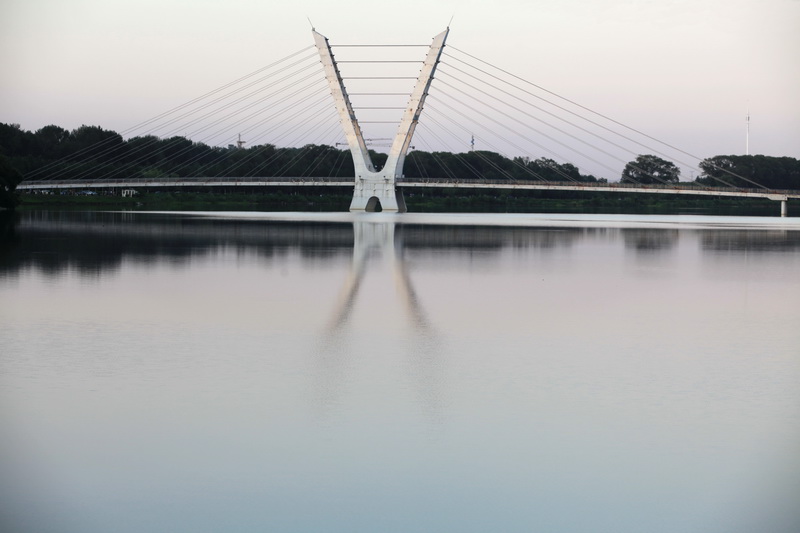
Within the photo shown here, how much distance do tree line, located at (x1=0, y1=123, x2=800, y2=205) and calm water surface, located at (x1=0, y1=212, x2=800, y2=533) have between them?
93.0m

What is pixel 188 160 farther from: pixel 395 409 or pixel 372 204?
pixel 395 409

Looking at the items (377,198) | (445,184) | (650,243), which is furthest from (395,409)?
(377,198)

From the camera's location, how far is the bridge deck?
84.6 meters

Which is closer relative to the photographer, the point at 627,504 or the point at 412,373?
the point at 627,504

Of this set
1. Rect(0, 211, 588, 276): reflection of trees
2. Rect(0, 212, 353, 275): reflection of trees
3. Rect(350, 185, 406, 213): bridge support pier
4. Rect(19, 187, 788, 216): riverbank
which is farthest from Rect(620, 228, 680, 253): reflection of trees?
Rect(19, 187, 788, 216): riverbank

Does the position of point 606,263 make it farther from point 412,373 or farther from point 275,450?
point 275,450

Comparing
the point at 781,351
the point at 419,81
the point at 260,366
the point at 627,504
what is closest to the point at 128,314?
the point at 260,366

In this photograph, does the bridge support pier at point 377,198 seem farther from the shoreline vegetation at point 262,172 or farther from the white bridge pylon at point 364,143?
the shoreline vegetation at point 262,172

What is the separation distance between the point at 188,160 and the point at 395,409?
117 meters

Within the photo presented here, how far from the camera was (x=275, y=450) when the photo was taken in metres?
6.57

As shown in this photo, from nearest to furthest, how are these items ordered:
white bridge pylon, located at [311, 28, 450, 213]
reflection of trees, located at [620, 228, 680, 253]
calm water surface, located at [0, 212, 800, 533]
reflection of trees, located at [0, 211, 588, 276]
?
calm water surface, located at [0, 212, 800, 533]
reflection of trees, located at [0, 211, 588, 276]
reflection of trees, located at [620, 228, 680, 253]
white bridge pylon, located at [311, 28, 450, 213]

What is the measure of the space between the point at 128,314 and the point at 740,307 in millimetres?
8790

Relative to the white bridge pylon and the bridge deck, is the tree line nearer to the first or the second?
the bridge deck

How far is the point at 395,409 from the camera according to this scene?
778 centimetres
